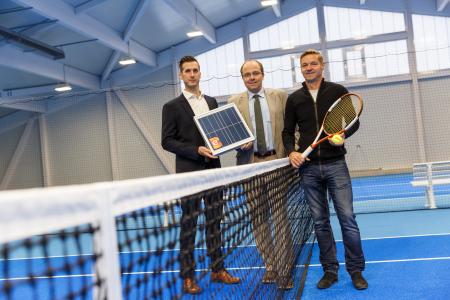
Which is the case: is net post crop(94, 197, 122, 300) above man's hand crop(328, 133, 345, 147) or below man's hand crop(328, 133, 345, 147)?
below

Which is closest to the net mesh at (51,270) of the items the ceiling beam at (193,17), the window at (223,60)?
the ceiling beam at (193,17)

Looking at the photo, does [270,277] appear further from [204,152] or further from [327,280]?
[204,152]

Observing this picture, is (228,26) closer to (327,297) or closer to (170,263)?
(327,297)

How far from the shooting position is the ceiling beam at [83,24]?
30.7 ft

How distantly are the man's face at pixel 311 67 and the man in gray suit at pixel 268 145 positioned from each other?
1.17 feet

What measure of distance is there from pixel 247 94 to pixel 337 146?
0.86 metres

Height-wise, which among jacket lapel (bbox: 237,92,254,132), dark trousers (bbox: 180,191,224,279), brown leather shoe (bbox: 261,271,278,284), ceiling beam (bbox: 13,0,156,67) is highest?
ceiling beam (bbox: 13,0,156,67)

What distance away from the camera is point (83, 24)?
11.0 metres

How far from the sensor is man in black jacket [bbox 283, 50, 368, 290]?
3.74m

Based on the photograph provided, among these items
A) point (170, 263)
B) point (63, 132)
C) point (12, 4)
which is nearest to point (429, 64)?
point (63, 132)

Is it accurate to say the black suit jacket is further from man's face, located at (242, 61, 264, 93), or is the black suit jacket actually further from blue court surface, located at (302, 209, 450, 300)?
blue court surface, located at (302, 209, 450, 300)

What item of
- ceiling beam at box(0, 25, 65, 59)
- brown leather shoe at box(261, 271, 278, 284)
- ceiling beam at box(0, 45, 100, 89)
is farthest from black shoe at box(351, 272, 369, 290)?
ceiling beam at box(0, 45, 100, 89)

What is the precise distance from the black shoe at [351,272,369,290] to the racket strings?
1079 mm

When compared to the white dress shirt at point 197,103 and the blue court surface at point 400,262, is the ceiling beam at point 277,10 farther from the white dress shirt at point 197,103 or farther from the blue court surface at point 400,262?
the white dress shirt at point 197,103
